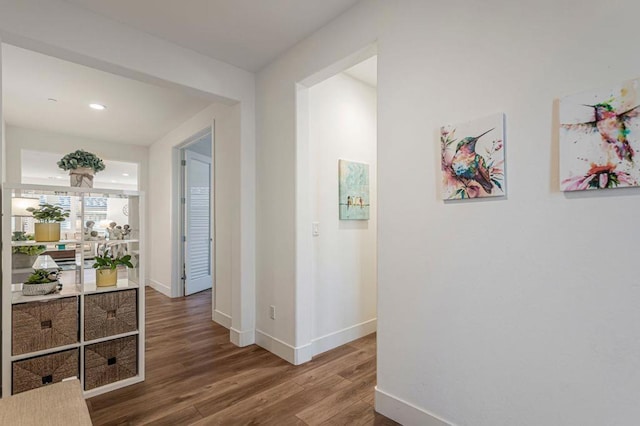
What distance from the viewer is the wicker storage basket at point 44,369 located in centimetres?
198

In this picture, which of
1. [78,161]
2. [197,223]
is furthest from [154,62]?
[197,223]

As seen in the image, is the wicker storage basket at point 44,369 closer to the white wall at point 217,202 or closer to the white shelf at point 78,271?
the white shelf at point 78,271

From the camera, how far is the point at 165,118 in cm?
451

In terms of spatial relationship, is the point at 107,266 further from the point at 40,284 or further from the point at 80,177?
the point at 80,177

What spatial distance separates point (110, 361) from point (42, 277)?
74 cm

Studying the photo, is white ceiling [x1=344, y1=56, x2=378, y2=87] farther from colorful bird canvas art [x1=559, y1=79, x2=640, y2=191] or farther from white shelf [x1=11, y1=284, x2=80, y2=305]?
white shelf [x1=11, y1=284, x2=80, y2=305]

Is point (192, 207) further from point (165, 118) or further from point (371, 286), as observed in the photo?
point (371, 286)

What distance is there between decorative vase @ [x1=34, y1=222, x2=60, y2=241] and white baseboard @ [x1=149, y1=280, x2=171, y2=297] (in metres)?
3.12

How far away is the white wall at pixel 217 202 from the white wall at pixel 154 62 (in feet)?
0.31

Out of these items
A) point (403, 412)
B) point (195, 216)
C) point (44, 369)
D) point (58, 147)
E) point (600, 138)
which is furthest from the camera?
point (195, 216)

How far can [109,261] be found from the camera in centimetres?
237

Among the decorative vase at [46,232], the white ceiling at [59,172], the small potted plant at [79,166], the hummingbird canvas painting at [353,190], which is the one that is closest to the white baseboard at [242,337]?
the hummingbird canvas painting at [353,190]

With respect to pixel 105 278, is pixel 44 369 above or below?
below

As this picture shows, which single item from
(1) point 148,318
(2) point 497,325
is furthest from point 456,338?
(1) point 148,318
